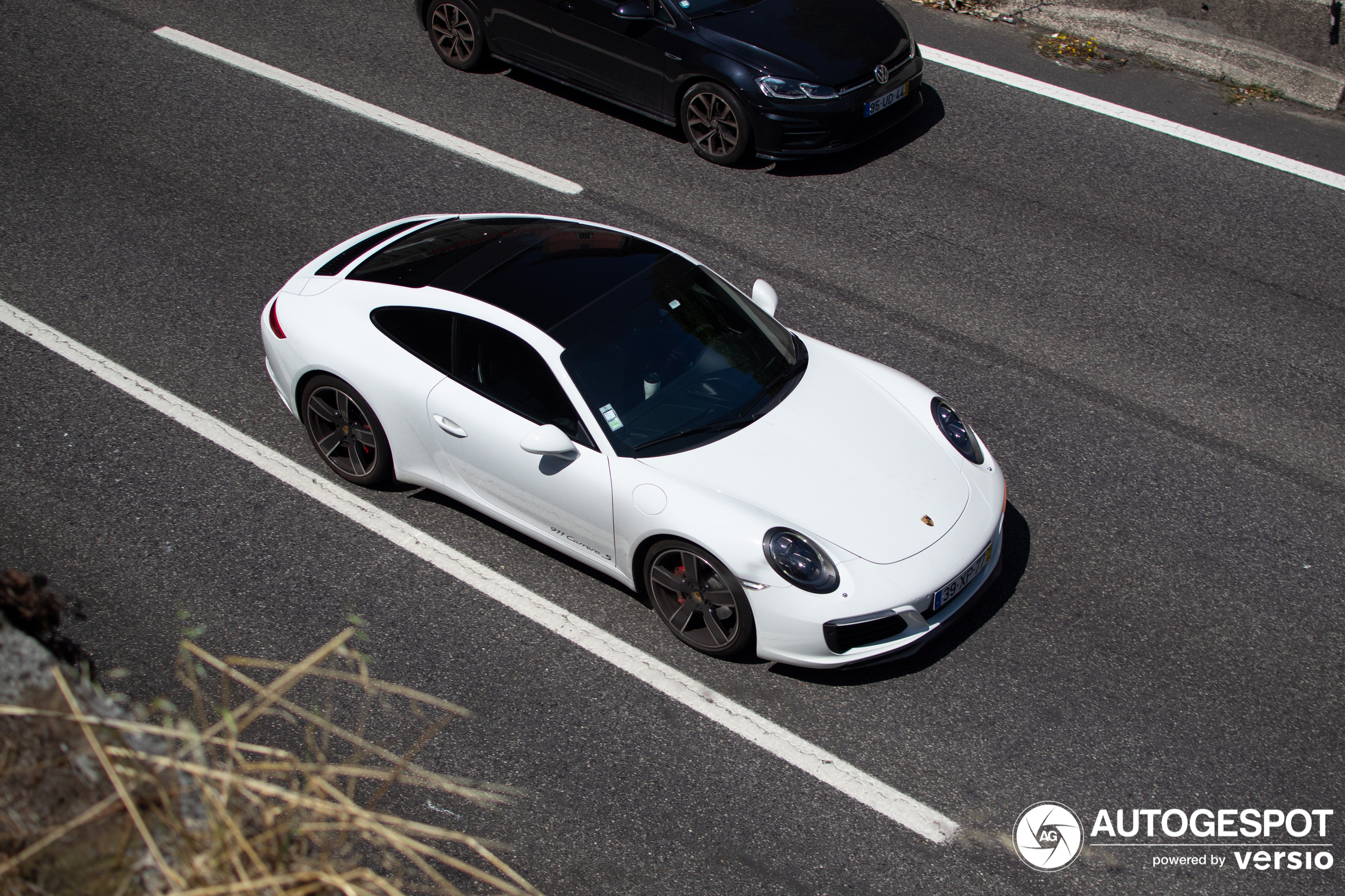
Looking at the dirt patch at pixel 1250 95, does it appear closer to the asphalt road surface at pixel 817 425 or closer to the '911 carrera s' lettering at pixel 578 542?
the asphalt road surface at pixel 817 425

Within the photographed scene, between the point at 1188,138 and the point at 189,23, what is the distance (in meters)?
9.09

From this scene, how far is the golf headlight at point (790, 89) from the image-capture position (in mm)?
8023

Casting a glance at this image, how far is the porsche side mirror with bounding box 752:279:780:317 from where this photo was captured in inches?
223

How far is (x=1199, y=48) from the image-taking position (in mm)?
9594

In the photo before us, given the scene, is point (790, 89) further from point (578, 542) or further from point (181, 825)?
point (181, 825)

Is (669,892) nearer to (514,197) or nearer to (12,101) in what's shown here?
(514,197)

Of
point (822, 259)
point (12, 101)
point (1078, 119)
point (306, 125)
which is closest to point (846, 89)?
point (822, 259)

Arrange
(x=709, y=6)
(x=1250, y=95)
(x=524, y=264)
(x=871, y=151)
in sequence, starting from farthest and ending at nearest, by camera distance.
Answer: (x=1250, y=95)
(x=871, y=151)
(x=709, y=6)
(x=524, y=264)

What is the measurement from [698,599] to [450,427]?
1473mm

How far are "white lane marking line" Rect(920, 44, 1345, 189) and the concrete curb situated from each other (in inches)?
43.5

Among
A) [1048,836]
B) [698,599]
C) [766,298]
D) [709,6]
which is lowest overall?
[1048,836]

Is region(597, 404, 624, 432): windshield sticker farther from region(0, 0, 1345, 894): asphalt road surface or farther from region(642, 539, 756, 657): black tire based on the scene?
region(0, 0, 1345, 894): asphalt road surface

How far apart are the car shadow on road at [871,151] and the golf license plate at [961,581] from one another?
429 centimetres

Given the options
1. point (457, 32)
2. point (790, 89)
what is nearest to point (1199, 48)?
point (790, 89)
